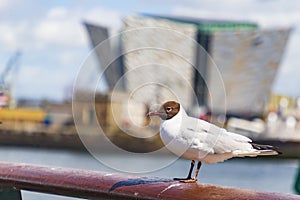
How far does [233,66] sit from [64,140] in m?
11.9

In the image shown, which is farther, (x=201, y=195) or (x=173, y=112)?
(x=173, y=112)

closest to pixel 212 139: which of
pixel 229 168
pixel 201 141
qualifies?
pixel 201 141

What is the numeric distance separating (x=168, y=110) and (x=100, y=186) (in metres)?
0.35

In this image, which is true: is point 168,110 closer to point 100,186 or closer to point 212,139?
point 212,139

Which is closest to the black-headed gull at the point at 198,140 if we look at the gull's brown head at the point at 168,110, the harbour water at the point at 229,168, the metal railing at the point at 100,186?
the gull's brown head at the point at 168,110

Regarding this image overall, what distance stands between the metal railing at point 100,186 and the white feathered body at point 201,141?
19cm

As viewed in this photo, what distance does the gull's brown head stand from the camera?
70.1 inches

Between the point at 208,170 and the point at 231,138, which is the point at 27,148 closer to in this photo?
the point at 208,170

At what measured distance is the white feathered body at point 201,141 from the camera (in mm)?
1726

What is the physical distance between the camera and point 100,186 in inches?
58.9

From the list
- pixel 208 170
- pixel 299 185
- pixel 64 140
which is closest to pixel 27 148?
pixel 64 140

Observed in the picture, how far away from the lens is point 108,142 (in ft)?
7.11

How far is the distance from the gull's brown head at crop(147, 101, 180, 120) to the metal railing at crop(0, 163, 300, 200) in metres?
0.25

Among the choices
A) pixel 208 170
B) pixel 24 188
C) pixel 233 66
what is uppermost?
pixel 233 66
